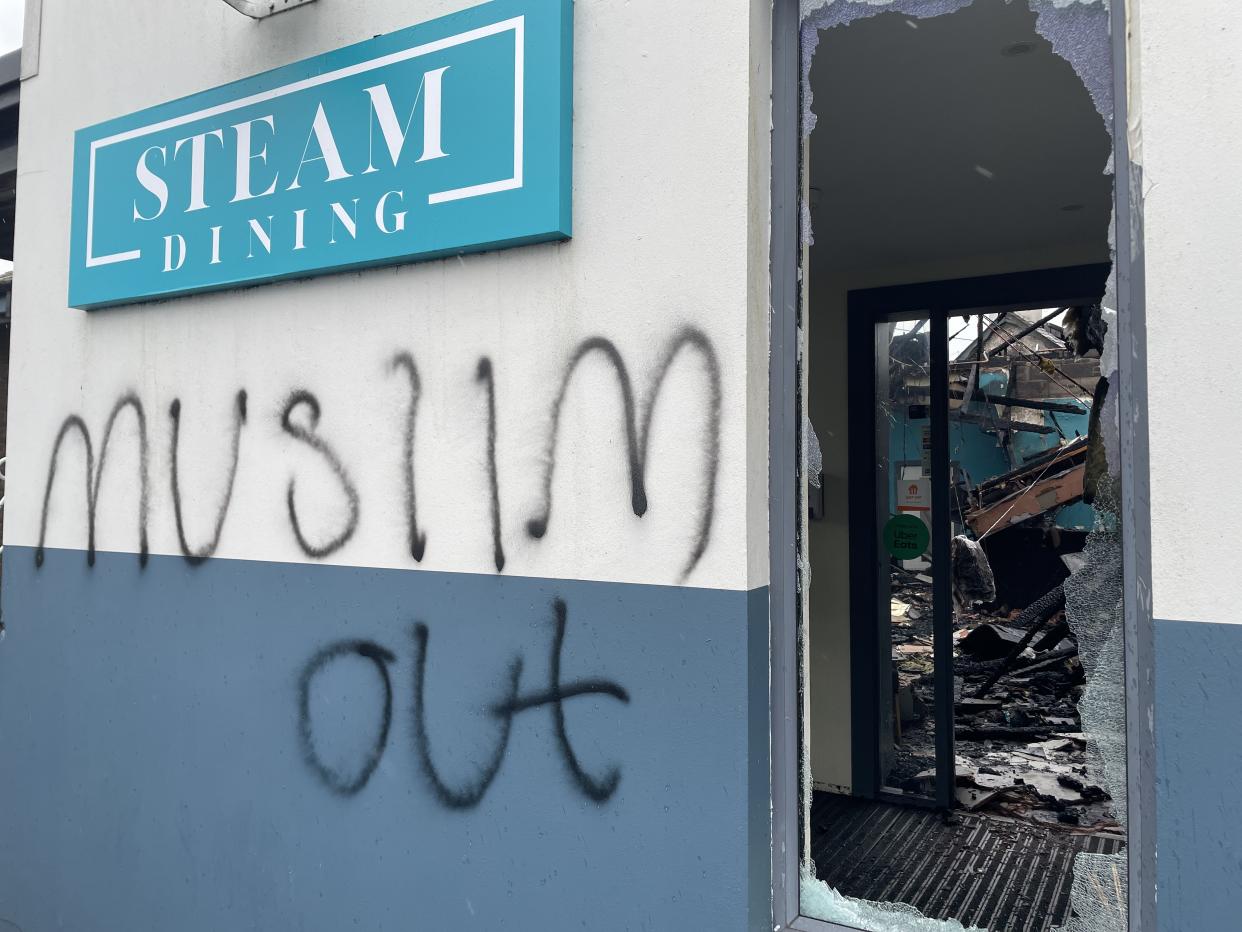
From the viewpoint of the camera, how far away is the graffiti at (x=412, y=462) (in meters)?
2.54

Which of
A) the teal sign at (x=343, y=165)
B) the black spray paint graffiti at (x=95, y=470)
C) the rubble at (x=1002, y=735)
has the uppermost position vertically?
the teal sign at (x=343, y=165)

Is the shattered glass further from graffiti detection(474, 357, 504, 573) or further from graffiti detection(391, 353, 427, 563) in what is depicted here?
graffiti detection(391, 353, 427, 563)

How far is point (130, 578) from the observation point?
10.4ft

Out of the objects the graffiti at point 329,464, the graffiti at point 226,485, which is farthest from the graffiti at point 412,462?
the graffiti at point 226,485

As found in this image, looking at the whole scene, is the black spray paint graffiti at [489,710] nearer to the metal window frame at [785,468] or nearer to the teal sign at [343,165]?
the metal window frame at [785,468]

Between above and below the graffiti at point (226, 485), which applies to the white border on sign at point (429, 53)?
above

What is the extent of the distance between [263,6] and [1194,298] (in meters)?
2.64

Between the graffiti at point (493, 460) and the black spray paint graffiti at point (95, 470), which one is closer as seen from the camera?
the graffiti at point (493, 460)

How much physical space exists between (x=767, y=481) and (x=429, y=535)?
932 mm

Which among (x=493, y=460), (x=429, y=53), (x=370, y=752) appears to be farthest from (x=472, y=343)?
(x=370, y=752)

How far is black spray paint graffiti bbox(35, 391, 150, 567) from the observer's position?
124 inches

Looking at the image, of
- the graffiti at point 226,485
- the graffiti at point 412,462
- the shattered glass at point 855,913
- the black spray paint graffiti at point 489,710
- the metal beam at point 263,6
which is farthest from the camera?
the graffiti at point 226,485

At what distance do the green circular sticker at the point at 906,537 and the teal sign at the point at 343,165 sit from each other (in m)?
3.21

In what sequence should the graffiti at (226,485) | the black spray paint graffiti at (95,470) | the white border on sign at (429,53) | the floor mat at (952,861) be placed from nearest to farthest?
the white border on sign at (429,53) < the graffiti at (226,485) < the black spray paint graffiti at (95,470) < the floor mat at (952,861)
